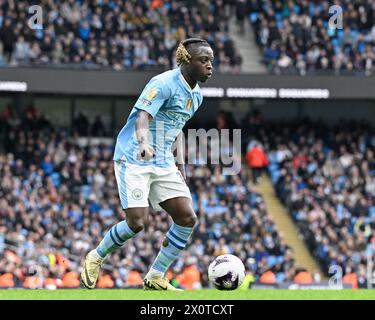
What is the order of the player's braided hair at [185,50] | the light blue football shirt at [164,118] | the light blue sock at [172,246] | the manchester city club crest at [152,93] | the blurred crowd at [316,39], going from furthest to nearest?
the blurred crowd at [316,39], the light blue sock at [172,246], the player's braided hair at [185,50], the light blue football shirt at [164,118], the manchester city club crest at [152,93]

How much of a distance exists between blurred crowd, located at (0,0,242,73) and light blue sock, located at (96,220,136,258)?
16187 mm

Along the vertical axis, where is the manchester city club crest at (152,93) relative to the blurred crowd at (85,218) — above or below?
above

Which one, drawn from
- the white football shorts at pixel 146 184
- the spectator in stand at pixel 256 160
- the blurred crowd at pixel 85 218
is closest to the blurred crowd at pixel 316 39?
the spectator in stand at pixel 256 160

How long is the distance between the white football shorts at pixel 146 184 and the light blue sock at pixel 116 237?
8.1 inches

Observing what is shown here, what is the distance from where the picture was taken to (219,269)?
11.1m

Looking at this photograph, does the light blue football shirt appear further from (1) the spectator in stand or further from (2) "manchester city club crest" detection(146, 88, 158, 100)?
(1) the spectator in stand

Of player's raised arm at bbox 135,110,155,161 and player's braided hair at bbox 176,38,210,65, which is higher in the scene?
player's braided hair at bbox 176,38,210,65

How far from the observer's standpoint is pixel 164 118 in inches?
438

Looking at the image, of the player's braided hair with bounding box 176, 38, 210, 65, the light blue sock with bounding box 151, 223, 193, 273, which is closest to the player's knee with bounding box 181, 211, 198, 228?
the light blue sock with bounding box 151, 223, 193, 273

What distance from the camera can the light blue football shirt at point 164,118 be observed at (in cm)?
1091

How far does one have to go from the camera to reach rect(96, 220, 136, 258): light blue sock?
11.1 meters

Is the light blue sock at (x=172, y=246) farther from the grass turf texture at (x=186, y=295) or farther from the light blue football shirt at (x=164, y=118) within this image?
the grass turf texture at (x=186, y=295)
